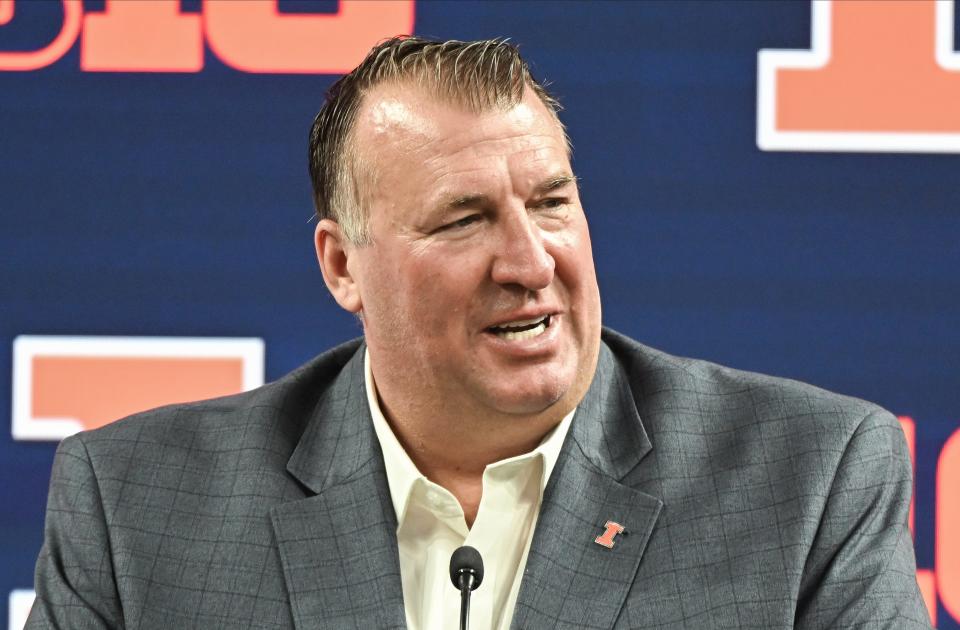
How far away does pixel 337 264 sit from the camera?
240cm

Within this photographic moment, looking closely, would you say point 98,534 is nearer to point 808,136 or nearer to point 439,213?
point 439,213

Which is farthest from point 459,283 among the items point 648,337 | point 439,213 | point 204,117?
point 204,117

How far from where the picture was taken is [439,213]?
6.98 ft

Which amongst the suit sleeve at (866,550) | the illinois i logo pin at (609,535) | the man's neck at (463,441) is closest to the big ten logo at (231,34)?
the man's neck at (463,441)

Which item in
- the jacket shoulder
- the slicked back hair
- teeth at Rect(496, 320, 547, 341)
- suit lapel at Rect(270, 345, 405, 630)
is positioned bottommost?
suit lapel at Rect(270, 345, 405, 630)

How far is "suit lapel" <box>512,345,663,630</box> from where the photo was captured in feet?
6.54

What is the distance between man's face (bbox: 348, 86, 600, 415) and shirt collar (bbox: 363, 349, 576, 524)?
7 centimetres

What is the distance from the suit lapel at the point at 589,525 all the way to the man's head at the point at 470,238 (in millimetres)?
101

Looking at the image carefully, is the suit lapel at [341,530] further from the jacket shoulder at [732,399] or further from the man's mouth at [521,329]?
the jacket shoulder at [732,399]

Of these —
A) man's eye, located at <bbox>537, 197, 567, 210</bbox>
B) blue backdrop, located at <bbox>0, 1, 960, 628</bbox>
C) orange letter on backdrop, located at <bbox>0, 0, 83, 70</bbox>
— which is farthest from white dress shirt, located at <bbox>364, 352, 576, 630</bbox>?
orange letter on backdrop, located at <bbox>0, 0, 83, 70</bbox>

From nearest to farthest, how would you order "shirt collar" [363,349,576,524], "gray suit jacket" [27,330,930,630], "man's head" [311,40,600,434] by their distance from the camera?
"gray suit jacket" [27,330,930,630] → "man's head" [311,40,600,434] → "shirt collar" [363,349,576,524]

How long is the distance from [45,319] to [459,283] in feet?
4.53

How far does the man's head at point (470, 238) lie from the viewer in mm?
2088

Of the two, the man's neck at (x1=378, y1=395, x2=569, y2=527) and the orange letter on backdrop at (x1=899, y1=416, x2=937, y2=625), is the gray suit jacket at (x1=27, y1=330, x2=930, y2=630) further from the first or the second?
the orange letter on backdrop at (x1=899, y1=416, x2=937, y2=625)
